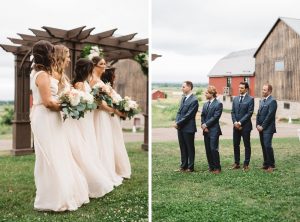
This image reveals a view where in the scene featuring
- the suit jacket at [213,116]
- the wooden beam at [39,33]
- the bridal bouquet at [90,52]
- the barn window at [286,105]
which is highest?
the wooden beam at [39,33]

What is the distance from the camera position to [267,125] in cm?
353

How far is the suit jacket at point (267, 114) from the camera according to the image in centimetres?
349

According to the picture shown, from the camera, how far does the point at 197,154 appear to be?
12.0ft

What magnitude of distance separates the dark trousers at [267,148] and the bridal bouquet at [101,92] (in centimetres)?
134

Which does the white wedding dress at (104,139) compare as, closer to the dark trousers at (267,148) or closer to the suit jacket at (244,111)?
the suit jacket at (244,111)

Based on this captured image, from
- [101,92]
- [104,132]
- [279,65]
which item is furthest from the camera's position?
[104,132]

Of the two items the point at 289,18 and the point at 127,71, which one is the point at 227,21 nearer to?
the point at 289,18

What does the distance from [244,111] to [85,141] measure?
1.35m

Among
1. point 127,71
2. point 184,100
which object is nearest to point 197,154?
point 184,100

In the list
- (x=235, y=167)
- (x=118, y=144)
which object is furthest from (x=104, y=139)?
(x=235, y=167)

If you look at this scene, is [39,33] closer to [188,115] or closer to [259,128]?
[188,115]

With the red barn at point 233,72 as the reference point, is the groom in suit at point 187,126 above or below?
below

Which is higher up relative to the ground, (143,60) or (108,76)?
(143,60)

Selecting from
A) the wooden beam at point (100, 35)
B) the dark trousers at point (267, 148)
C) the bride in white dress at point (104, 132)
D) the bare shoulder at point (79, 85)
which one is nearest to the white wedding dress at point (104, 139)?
the bride in white dress at point (104, 132)
